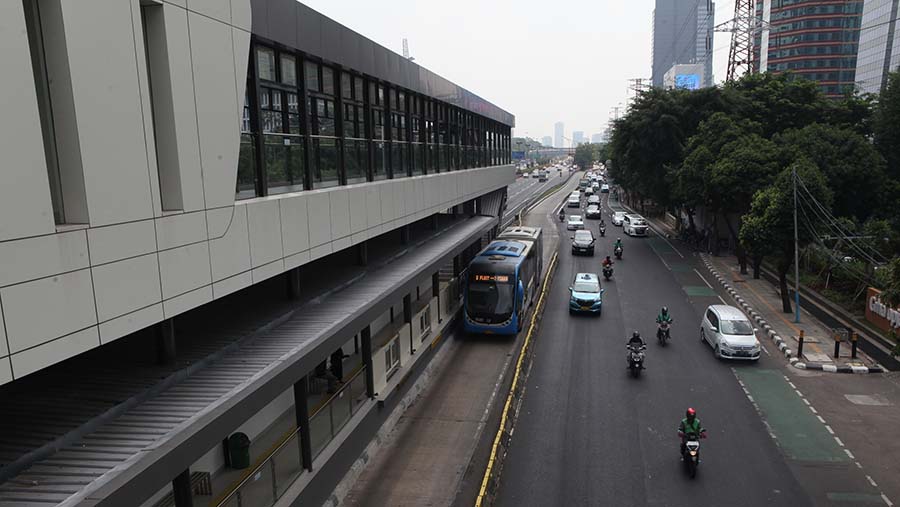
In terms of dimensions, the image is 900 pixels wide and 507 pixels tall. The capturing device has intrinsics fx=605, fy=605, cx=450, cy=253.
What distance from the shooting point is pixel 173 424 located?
6.81 metres

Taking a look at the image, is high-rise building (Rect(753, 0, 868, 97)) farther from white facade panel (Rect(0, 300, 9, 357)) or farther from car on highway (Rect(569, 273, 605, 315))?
white facade panel (Rect(0, 300, 9, 357))

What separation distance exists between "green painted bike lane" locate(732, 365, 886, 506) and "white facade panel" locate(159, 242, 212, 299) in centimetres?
1121

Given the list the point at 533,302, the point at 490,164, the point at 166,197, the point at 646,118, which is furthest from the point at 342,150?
the point at 646,118

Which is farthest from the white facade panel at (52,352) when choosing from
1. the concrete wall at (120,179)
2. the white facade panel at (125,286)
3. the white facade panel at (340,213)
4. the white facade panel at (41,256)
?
the white facade panel at (340,213)

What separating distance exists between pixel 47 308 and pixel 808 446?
14.2 meters

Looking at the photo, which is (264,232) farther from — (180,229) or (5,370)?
(5,370)

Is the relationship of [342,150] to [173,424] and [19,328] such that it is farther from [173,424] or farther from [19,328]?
[19,328]

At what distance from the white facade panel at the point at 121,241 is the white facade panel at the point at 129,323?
24.6 inches

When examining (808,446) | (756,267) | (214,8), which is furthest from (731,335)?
(214,8)

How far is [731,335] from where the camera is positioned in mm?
18781

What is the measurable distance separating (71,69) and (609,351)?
1742 cm

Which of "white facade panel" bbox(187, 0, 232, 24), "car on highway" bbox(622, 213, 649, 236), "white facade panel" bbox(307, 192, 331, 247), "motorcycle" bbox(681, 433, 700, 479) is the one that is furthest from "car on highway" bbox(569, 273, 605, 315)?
"car on highway" bbox(622, 213, 649, 236)

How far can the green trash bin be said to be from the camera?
9.50 meters

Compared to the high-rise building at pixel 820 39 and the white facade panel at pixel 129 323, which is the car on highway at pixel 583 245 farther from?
the high-rise building at pixel 820 39
